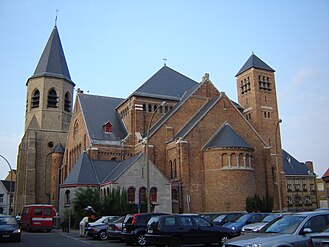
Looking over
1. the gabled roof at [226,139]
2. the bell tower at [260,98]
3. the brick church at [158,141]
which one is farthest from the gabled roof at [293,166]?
the gabled roof at [226,139]

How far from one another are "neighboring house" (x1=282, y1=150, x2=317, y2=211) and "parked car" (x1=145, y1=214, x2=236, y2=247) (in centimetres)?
5334

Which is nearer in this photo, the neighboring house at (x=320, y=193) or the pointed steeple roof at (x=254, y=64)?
the pointed steeple roof at (x=254, y=64)

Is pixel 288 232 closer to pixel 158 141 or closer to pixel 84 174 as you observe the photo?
pixel 84 174

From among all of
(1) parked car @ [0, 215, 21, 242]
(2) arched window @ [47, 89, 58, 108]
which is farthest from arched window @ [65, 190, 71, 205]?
(2) arched window @ [47, 89, 58, 108]

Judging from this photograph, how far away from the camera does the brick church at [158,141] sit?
36.1 meters

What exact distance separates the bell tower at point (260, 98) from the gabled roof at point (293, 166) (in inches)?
779

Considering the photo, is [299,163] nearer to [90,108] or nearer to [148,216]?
[90,108]

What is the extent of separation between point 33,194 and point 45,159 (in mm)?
5444

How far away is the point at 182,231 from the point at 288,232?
6.27 metres

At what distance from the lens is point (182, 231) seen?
1579 centimetres

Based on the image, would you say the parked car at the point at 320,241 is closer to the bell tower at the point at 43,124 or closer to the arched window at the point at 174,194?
the arched window at the point at 174,194

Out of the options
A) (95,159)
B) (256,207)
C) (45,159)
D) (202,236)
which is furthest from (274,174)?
(45,159)

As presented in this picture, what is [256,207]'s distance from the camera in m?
35.1

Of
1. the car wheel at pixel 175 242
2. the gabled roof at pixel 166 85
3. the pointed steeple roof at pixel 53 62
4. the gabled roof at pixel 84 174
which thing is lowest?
the car wheel at pixel 175 242
